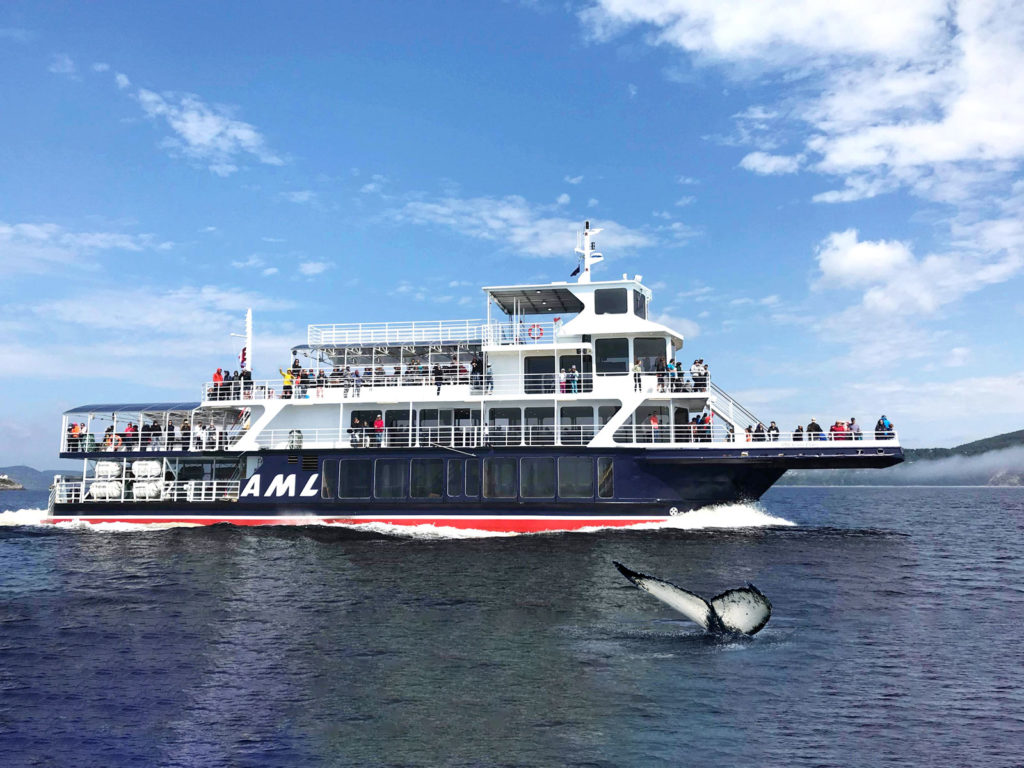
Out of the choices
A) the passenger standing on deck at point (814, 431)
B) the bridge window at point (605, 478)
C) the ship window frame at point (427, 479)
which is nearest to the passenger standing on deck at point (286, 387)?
the ship window frame at point (427, 479)

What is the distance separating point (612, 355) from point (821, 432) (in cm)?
855

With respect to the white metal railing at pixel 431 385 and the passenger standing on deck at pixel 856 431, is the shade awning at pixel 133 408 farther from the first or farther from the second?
the passenger standing on deck at pixel 856 431

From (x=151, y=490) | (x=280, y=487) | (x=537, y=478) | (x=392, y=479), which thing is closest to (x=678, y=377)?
(x=537, y=478)

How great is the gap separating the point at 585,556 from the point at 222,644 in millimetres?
12327

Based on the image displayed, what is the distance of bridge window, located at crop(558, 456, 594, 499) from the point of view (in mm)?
31250

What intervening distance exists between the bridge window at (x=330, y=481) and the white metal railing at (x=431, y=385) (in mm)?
3079

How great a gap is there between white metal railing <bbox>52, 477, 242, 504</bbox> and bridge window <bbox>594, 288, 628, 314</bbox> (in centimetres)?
1691

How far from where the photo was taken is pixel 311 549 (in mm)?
27344

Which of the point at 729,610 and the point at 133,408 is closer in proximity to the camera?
the point at 729,610

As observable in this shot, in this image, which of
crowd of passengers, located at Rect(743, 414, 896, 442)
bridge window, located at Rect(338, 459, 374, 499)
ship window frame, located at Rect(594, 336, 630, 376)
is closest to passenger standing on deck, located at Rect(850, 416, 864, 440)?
crowd of passengers, located at Rect(743, 414, 896, 442)

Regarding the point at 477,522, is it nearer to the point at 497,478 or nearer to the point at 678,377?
the point at 497,478

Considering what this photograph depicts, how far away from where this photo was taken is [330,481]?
109 ft

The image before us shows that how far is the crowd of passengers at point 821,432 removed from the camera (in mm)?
29688

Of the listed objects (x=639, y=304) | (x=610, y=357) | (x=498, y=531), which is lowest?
(x=498, y=531)
